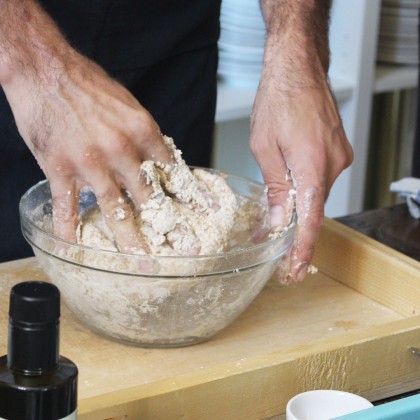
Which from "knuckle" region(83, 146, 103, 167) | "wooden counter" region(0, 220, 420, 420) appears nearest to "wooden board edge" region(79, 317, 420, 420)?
"wooden counter" region(0, 220, 420, 420)

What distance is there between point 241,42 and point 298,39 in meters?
0.96

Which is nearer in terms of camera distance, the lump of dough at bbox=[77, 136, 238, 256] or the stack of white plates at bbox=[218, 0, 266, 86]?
the lump of dough at bbox=[77, 136, 238, 256]

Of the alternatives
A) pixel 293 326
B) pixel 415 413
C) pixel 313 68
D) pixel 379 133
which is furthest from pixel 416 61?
pixel 415 413

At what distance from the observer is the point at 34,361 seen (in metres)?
0.56

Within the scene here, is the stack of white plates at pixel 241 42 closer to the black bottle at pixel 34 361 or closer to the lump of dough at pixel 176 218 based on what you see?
the lump of dough at pixel 176 218

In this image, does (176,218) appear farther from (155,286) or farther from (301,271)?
(301,271)

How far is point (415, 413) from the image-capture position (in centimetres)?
65

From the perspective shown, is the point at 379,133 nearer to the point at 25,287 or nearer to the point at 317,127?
the point at 317,127

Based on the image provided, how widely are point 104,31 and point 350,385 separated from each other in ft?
2.01

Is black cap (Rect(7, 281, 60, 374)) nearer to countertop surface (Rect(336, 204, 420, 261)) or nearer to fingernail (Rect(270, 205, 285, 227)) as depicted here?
fingernail (Rect(270, 205, 285, 227))

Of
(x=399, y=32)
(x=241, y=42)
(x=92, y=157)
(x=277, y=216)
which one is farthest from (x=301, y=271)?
(x=399, y=32)

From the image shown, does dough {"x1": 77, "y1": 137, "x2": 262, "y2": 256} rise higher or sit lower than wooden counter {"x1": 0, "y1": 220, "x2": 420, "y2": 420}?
higher

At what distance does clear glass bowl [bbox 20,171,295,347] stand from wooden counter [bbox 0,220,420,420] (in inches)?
0.9

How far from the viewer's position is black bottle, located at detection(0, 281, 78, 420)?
0.55 metres
